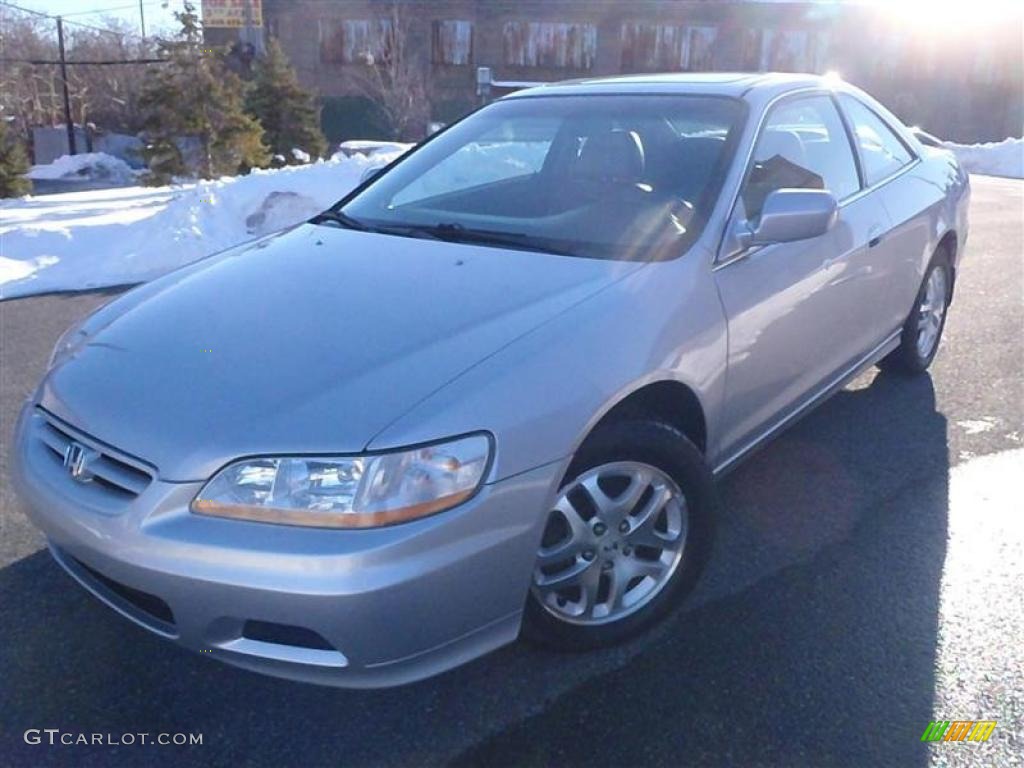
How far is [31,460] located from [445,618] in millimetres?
1247

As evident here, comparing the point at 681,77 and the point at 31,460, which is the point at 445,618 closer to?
the point at 31,460

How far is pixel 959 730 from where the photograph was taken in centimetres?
235

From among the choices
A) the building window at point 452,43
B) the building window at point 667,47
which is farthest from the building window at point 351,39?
the building window at point 667,47

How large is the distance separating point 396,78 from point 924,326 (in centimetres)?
2342

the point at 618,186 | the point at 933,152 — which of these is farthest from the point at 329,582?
the point at 933,152

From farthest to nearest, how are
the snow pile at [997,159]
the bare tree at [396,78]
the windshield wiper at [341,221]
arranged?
1. the bare tree at [396,78]
2. the snow pile at [997,159]
3. the windshield wiper at [341,221]

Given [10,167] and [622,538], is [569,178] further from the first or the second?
[10,167]

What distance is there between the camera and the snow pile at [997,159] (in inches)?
821

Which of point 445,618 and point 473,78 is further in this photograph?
point 473,78

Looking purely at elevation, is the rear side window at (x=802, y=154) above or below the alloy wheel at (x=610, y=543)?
above

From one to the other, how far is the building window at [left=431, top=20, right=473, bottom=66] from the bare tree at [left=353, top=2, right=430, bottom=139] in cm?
105

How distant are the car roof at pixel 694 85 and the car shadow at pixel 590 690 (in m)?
1.73

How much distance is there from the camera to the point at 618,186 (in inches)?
128
